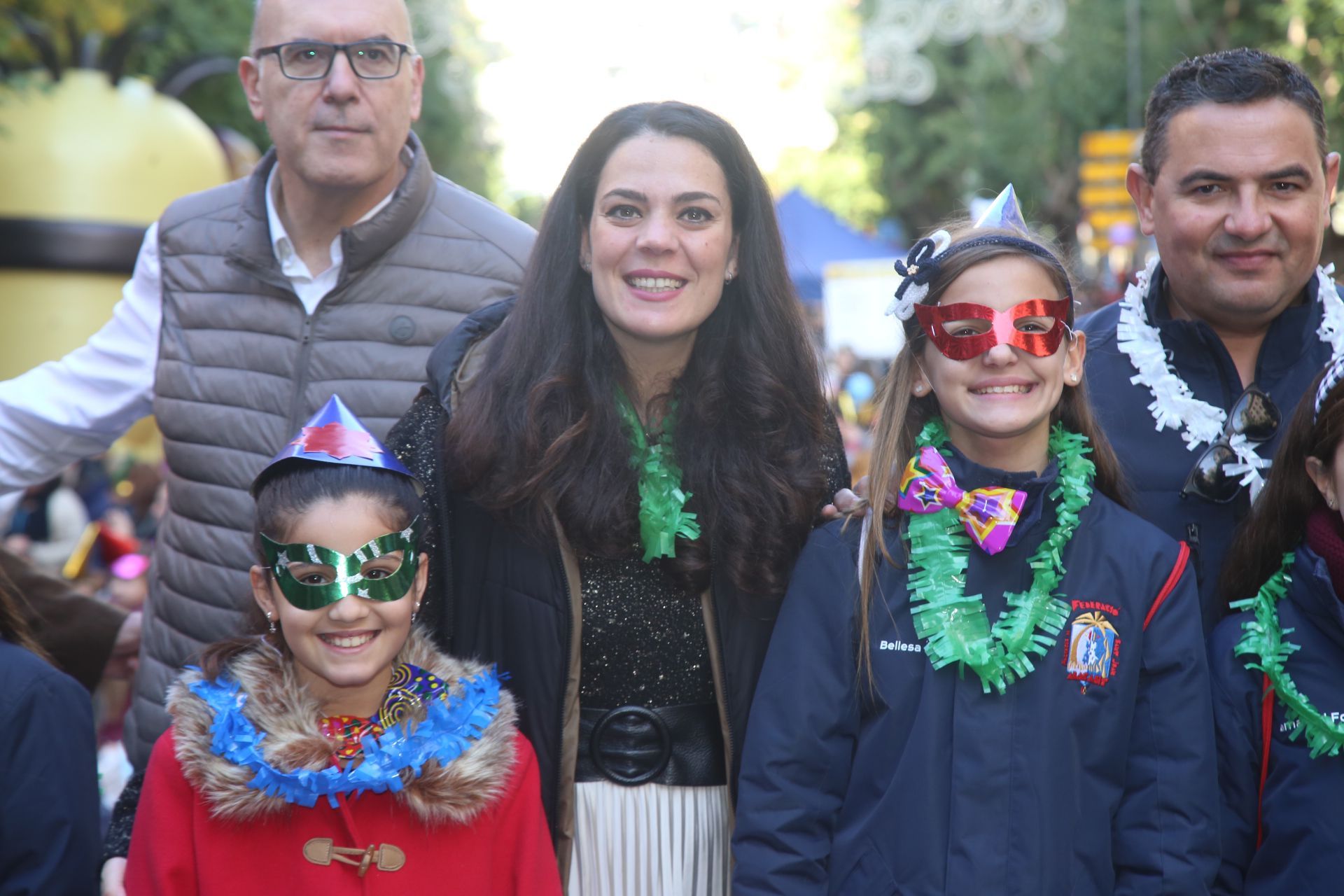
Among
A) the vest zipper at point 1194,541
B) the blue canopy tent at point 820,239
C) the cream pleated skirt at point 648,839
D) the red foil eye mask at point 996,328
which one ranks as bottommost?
the cream pleated skirt at point 648,839

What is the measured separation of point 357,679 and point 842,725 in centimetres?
99

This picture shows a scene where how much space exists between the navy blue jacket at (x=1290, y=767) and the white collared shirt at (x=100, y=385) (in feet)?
8.01

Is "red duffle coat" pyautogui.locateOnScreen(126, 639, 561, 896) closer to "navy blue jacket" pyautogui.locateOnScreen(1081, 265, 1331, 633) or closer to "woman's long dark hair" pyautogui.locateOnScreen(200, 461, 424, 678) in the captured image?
"woman's long dark hair" pyautogui.locateOnScreen(200, 461, 424, 678)

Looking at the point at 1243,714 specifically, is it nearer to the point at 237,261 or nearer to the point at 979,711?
the point at 979,711

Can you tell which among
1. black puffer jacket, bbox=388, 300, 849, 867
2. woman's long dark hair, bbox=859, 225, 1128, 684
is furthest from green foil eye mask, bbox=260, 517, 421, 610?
woman's long dark hair, bbox=859, 225, 1128, 684

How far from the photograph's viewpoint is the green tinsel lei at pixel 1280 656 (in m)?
2.77

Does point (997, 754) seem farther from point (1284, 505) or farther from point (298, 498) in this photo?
point (298, 498)

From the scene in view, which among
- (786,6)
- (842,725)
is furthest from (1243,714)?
(786,6)

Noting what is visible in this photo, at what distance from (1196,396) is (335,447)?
7.07 feet

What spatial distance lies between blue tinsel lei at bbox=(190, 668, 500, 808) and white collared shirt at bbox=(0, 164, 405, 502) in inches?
49.6

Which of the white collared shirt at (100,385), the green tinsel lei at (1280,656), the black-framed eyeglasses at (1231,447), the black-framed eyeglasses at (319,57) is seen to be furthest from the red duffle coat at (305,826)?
the black-framed eyeglasses at (1231,447)

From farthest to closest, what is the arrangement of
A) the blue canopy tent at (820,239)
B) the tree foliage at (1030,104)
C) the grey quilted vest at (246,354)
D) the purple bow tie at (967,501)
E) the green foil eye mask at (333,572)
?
the blue canopy tent at (820,239), the tree foliage at (1030,104), the grey quilted vest at (246,354), the purple bow tie at (967,501), the green foil eye mask at (333,572)

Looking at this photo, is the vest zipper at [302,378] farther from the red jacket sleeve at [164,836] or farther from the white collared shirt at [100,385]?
the red jacket sleeve at [164,836]

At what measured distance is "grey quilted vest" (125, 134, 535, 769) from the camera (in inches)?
139
